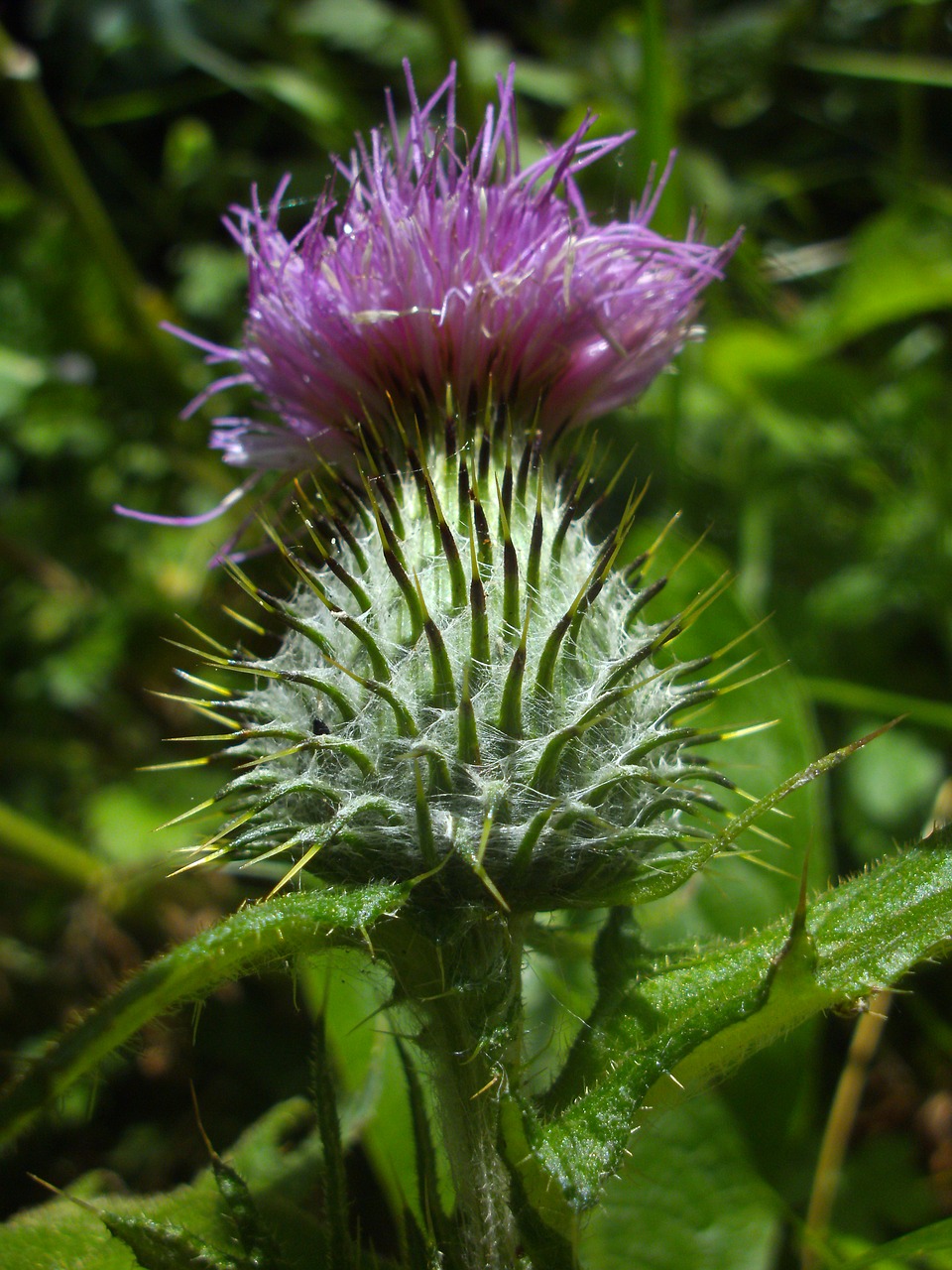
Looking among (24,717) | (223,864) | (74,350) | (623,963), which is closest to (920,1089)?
(623,963)

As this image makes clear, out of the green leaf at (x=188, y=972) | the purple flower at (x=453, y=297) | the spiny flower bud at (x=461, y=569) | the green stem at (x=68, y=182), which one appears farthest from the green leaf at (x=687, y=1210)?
the green stem at (x=68, y=182)

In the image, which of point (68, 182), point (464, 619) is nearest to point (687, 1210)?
point (464, 619)

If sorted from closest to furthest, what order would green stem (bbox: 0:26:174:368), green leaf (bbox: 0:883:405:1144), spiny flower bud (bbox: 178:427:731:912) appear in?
1. green leaf (bbox: 0:883:405:1144)
2. spiny flower bud (bbox: 178:427:731:912)
3. green stem (bbox: 0:26:174:368)

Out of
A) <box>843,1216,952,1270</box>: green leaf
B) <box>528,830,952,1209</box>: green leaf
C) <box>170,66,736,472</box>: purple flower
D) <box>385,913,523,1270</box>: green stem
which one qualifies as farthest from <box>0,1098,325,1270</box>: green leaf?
<box>170,66,736,472</box>: purple flower

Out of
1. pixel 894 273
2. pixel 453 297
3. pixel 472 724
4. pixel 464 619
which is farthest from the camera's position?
pixel 894 273

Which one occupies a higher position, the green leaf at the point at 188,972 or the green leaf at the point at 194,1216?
the green leaf at the point at 188,972

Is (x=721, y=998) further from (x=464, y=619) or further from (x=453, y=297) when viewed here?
(x=453, y=297)

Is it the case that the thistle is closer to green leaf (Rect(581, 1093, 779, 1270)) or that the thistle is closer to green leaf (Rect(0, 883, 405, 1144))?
green leaf (Rect(0, 883, 405, 1144))

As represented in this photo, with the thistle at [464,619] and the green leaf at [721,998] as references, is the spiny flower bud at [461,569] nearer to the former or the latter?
the thistle at [464,619]
